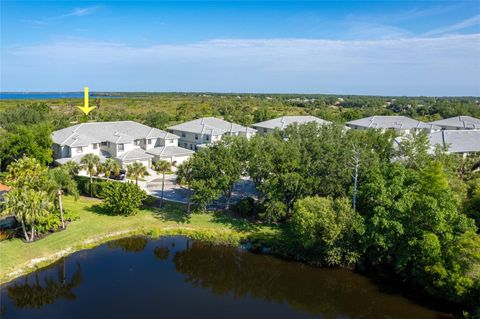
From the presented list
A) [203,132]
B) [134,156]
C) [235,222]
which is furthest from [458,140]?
[134,156]

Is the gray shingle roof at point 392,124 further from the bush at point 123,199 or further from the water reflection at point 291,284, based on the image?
the bush at point 123,199

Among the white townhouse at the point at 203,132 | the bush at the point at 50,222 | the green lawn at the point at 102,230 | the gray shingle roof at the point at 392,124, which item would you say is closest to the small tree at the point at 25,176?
the bush at the point at 50,222

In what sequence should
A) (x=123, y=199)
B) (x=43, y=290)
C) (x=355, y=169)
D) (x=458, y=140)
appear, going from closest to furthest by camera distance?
1. (x=43, y=290)
2. (x=355, y=169)
3. (x=123, y=199)
4. (x=458, y=140)

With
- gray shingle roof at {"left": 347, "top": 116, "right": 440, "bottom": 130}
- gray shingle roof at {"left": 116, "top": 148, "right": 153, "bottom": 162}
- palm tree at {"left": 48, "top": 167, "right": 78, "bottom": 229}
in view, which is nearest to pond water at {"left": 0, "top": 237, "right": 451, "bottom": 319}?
palm tree at {"left": 48, "top": 167, "right": 78, "bottom": 229}

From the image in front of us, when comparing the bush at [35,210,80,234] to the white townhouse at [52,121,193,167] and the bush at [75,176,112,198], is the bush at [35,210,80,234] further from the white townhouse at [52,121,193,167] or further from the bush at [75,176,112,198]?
the white townhouse at [52,121,193,167]

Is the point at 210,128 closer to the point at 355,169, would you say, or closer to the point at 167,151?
the point at 167,151
